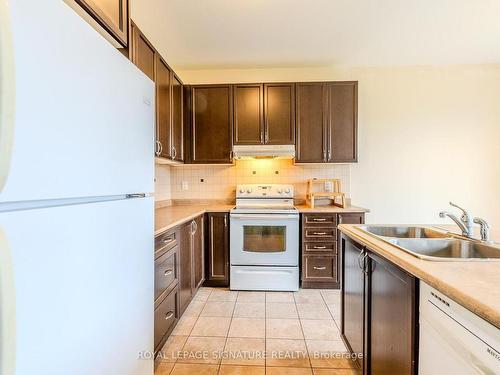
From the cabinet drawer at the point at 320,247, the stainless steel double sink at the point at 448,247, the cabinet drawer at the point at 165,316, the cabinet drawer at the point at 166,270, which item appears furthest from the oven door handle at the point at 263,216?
the stainless steel double sink at the point at 448,247

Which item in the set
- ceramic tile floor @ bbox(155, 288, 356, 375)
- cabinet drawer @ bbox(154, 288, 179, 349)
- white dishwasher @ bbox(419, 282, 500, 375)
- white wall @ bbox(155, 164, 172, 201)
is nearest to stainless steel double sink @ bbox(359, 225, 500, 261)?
white dishwasher @ bbox(419, 282, 500, 375)

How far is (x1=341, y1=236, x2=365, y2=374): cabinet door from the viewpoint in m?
1.46

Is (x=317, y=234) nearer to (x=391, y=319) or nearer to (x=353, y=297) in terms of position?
(x=353, y=297)

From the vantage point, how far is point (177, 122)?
111 inches

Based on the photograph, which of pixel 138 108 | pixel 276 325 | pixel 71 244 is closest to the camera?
pixel 71 244

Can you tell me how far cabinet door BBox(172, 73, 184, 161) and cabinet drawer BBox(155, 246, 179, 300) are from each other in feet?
3.48

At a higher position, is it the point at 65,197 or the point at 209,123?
the point at 209,123

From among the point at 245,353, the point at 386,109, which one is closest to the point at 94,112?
the point at 245,353

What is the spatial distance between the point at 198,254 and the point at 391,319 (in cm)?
198

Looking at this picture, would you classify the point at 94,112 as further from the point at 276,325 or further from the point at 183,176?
the point at 183,176

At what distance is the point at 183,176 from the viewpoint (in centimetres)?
351

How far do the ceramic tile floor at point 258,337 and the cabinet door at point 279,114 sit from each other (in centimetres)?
172

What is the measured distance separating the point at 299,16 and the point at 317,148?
1.34 metres

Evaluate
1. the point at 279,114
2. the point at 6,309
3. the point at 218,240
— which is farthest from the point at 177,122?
the point at 6,309
